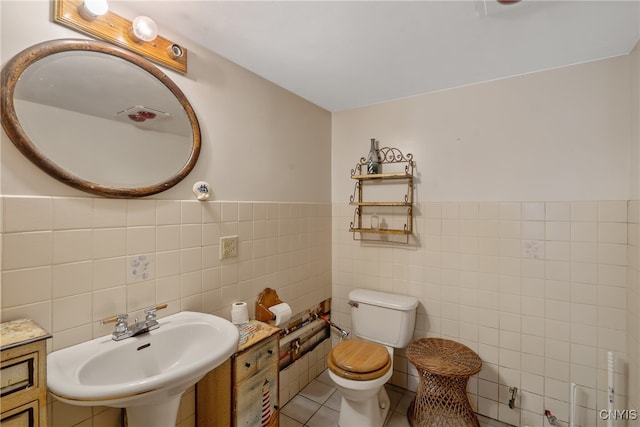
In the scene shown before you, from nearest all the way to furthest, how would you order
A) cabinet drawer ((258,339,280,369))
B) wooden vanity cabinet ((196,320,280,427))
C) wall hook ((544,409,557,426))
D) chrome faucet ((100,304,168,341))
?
1. chrome faucet ((100,304,168,341))
2. wooden vanity cabinet ((196,320,280,427))
3. cabinet drawer ((258,339,280,369))
4. wall hook ((544,409,557,426))

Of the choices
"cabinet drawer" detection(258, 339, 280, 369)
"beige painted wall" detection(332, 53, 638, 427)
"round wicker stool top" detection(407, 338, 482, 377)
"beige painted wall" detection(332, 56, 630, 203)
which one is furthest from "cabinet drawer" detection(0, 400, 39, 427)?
"beige painted wall" detection(332, 56, 630, 203)

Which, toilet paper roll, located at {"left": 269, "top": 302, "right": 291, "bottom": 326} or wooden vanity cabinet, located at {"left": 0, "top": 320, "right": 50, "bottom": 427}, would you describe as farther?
toilet paper roll, located at {"left": 269, "top": 302, "right": 291, "bottom": 326}

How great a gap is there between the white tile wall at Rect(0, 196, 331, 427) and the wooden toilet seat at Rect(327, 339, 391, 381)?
0.55 meters

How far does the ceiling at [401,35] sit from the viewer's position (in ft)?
3.95

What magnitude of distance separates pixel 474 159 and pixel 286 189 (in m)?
1.30

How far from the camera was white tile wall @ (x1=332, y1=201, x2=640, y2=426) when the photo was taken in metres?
1.55

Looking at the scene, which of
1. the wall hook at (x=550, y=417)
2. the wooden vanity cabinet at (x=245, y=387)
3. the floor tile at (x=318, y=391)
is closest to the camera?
the wooden vanity cabinet at (x=245, y=387)

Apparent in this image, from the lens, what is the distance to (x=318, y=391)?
6.96ft

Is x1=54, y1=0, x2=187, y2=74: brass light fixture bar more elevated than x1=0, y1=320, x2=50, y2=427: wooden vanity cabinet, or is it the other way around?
x1=54, y1=0, x2=187, y2=74: brass light fixture bar

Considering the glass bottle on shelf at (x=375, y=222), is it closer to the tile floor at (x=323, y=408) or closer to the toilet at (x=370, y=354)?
the toilet at (x=370, y=354)

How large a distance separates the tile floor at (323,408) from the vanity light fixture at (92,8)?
7.49ft

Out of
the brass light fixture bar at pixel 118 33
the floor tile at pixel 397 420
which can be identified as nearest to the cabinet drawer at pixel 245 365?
the floor tile at pixel 397 420

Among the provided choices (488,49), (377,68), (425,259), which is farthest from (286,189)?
(488,49)

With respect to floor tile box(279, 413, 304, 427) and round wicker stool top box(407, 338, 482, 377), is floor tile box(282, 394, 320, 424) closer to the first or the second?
floor tile box(279, 413, 304, 427)
